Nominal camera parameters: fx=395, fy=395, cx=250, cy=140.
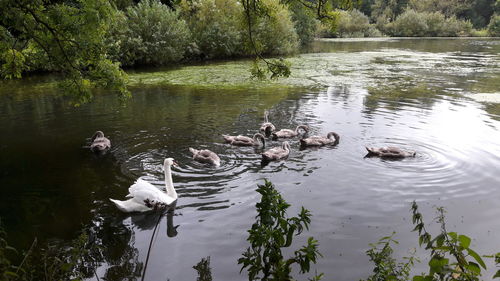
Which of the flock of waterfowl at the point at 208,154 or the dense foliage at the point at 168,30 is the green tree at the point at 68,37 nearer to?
the dense foliage at the point at 168,30

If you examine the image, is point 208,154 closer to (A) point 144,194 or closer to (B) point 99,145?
(A) point 144,194

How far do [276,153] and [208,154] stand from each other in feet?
5.68

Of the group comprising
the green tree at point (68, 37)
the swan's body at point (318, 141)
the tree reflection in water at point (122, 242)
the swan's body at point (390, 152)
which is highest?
the green tree at point (68, 37)

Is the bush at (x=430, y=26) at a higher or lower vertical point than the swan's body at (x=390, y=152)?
higher

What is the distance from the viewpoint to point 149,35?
95.6ft

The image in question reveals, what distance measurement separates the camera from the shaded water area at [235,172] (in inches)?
247

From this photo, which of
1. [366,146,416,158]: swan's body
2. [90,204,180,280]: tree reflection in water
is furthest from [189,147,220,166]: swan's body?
[366,146,416,158]: swan's body

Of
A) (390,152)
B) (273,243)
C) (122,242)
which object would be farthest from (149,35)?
(273,243)

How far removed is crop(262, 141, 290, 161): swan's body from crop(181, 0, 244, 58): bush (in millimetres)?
24594

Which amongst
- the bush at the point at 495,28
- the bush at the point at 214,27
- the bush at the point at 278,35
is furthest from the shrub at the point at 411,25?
A: the bush at the point at 214,27

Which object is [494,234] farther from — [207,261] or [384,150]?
[207,261]

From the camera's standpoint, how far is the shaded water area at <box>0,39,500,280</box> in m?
6.27

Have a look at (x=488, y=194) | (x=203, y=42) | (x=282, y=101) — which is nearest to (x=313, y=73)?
(x=282, y=101)

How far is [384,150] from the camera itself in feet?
32.8
